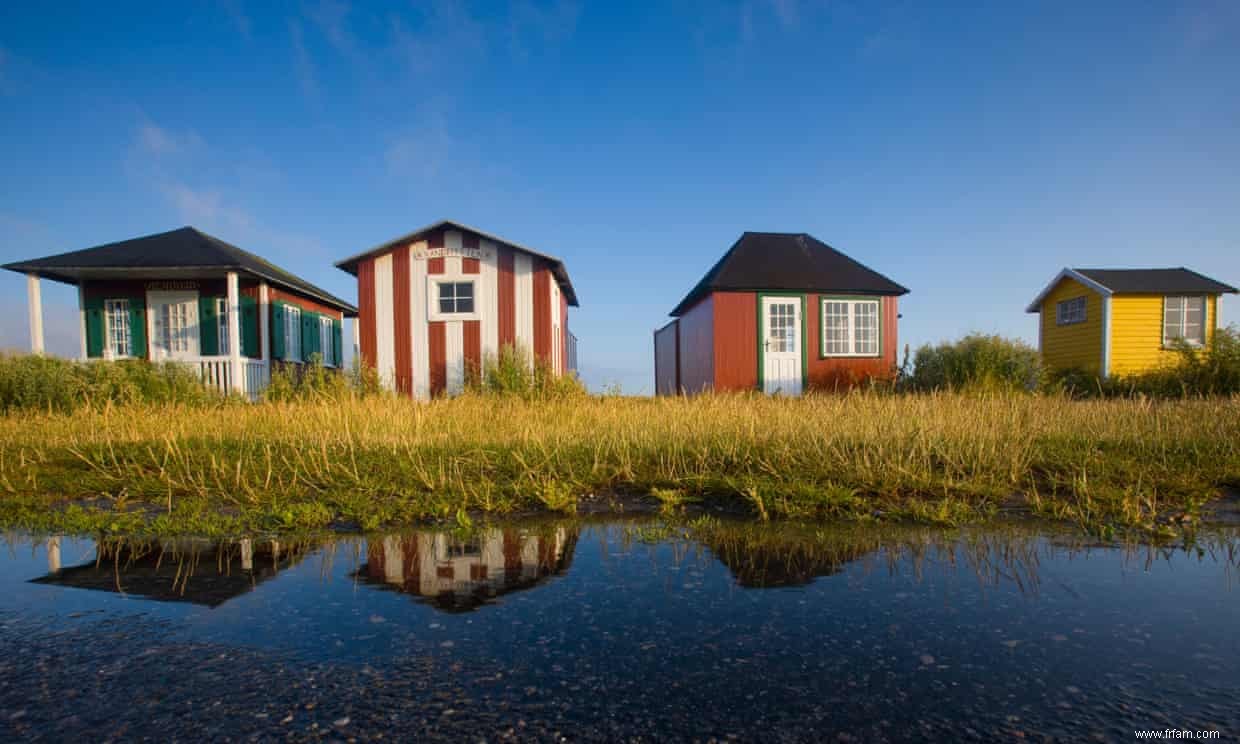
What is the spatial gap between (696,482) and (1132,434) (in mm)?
5357

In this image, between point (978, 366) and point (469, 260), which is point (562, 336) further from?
point (978, 366)

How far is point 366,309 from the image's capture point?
604 inches

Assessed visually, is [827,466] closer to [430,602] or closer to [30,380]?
[430,602]

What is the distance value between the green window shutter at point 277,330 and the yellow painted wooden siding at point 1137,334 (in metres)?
28.3

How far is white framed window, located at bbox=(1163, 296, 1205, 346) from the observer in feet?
71.0

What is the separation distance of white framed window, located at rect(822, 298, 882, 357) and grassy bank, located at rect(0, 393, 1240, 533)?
954 centimetres

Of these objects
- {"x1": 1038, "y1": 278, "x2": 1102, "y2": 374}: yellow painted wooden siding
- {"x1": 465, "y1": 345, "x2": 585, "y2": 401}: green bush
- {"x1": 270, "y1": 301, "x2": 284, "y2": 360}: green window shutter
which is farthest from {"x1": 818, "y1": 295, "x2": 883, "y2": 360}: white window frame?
{"x1": 270, "y1": 301, "x2": 284, "y2": 360}: green window shutter

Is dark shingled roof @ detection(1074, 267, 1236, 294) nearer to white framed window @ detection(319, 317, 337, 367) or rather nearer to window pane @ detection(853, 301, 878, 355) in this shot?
window pane @ detection(853, 301, 878, 355)

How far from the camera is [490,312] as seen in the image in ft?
50.9

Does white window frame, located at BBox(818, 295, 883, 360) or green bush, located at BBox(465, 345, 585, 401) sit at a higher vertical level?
white window frame, located at BBox(818, 295, 883, 360)

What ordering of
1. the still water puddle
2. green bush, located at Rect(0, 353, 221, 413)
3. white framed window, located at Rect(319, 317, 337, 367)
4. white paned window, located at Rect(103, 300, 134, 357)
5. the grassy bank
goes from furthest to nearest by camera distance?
white framed window, located at Rect(319, 317, 337, 367) < white paned window, located at Rect(103, 300, 134, 357) < green bush, located at Rect(0, 353, 221, 413) < the grassy bank < the still water puddle

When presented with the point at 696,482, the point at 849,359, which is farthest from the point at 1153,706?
the point at 849,359

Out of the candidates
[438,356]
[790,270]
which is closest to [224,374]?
[438,356]

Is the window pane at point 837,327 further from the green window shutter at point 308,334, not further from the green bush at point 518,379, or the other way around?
the green window shutter at point 308,334
